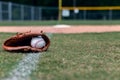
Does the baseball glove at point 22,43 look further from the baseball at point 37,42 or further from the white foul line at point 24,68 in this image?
the white foul line at point 24,68

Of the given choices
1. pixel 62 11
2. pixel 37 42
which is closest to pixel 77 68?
pixel 37 42

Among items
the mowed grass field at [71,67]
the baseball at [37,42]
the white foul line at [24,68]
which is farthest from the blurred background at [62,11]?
the white foul line at [24,68]

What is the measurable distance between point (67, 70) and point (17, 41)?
212 cm

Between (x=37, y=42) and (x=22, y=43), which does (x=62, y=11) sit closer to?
(x=22, y=43)

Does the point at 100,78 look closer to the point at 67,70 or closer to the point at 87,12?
the point at 67,70

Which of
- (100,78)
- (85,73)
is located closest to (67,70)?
(85,73)

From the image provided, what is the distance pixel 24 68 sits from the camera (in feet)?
13.7

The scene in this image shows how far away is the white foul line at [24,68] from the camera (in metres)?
3.55

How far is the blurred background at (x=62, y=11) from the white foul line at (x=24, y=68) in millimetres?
24775

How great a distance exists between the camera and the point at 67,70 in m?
3.94

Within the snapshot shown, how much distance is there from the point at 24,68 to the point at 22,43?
1898 mm

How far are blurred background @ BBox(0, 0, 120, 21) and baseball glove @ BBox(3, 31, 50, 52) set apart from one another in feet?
77.5

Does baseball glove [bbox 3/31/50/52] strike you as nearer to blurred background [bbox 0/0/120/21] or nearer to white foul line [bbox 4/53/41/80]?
white foul line [bbox 4/53/41/80]

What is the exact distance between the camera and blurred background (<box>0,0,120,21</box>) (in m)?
31.5
